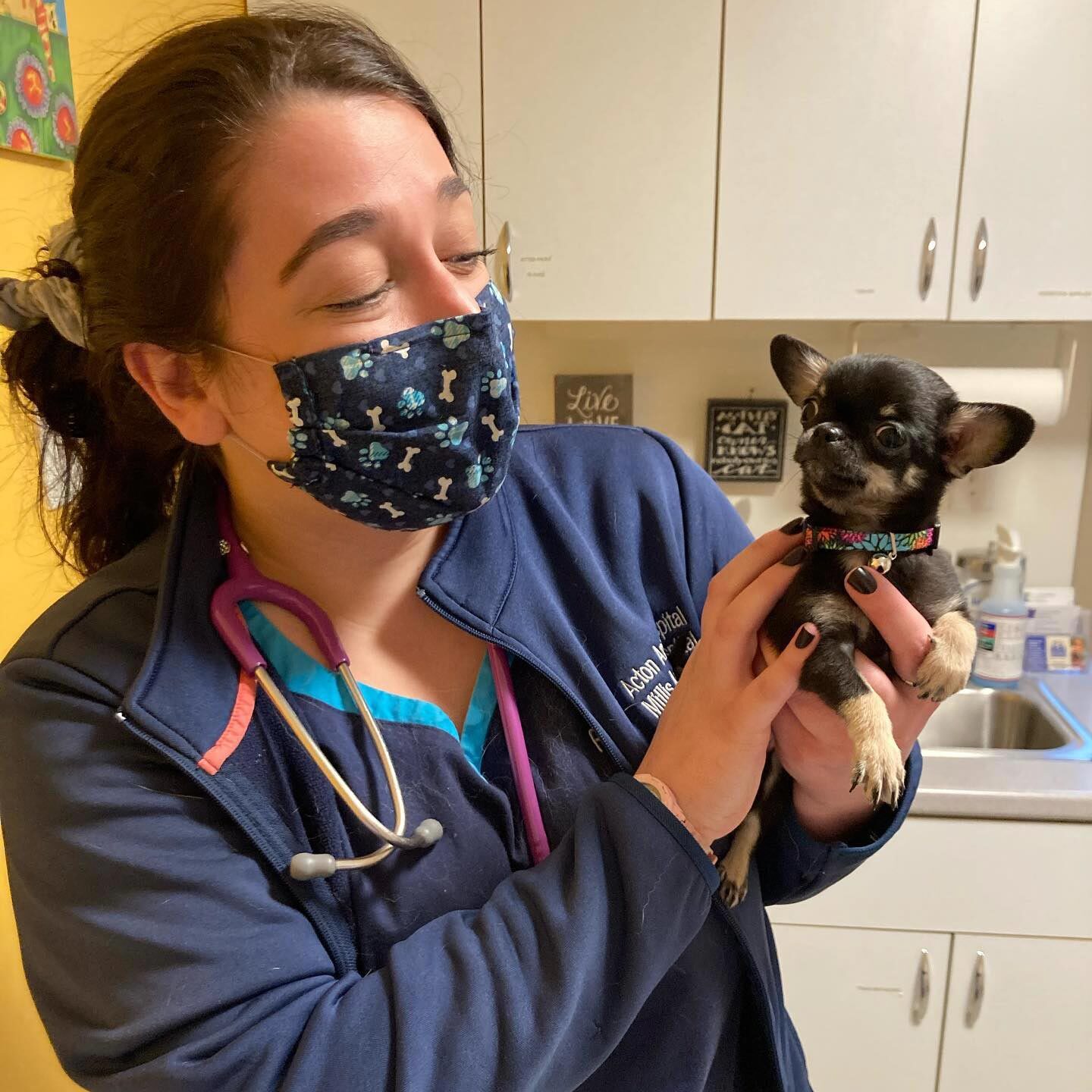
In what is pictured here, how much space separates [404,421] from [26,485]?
90cm

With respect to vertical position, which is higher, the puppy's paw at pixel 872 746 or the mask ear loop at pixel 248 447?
the mask ear loop at pixel 248 447

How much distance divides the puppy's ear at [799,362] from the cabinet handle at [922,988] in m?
1.29

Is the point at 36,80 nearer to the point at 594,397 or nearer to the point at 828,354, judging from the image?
the point at 594,397

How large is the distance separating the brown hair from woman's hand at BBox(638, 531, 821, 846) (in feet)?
1.80

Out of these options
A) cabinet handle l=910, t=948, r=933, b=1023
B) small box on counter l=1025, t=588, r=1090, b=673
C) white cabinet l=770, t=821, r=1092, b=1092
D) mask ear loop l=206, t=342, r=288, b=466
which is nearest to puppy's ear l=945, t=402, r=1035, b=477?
mask ear loop l=206, t=342, r=288, b=466

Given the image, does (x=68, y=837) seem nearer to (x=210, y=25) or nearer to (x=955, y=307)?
(x=210, y=25)

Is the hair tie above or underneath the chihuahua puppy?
above

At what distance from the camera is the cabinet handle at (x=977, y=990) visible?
163 cm

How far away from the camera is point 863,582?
0.79m

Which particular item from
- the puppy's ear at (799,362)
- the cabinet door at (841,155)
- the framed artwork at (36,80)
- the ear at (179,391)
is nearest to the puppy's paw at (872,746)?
the puppy's ear at (799,362)

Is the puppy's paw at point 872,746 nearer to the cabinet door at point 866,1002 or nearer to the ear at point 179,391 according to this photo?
the ear at point 179,391

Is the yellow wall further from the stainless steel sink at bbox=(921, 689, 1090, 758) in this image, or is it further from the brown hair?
the stainless steel sink at bbox=(921, 689, 1090, 758)

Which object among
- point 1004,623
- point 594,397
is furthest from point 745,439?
point 1004,623

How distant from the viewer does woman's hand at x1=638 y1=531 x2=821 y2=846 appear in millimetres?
734
